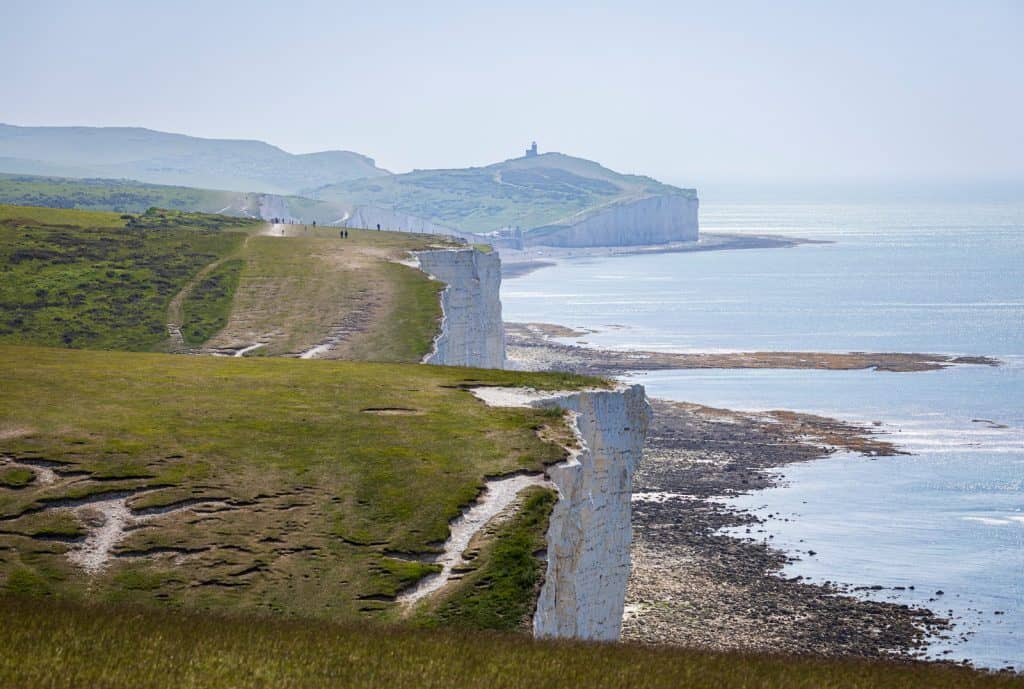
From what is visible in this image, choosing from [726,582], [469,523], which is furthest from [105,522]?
[726,582]

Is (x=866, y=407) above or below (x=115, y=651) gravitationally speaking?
below

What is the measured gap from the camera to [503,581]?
2459cm

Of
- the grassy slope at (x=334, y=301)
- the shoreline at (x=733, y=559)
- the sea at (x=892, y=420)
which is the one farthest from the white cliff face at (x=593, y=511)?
the grassy slope at (x=334, y=301)

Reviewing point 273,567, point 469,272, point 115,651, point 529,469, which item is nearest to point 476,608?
point 273,567

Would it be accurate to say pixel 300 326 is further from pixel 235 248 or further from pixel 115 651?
pixel 115 651

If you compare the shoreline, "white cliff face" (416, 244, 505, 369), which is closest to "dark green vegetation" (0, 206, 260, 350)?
"white cliff face" (416, 244, 505, 369)

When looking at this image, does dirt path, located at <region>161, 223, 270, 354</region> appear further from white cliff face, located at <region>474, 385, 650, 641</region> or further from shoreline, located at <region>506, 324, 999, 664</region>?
white cliff face, located at <region>474, 385, 650, 641</region>

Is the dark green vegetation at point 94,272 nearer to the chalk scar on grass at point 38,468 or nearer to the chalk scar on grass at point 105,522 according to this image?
the chalk scar on grass at point 38,468

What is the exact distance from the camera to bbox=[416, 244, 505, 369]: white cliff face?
73.9m

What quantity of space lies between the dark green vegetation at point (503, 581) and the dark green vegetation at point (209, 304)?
124ft

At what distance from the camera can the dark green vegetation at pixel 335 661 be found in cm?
1450

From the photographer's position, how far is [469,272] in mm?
84312

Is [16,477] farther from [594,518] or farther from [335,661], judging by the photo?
[594,518]

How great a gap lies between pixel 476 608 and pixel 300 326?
42275 mm
